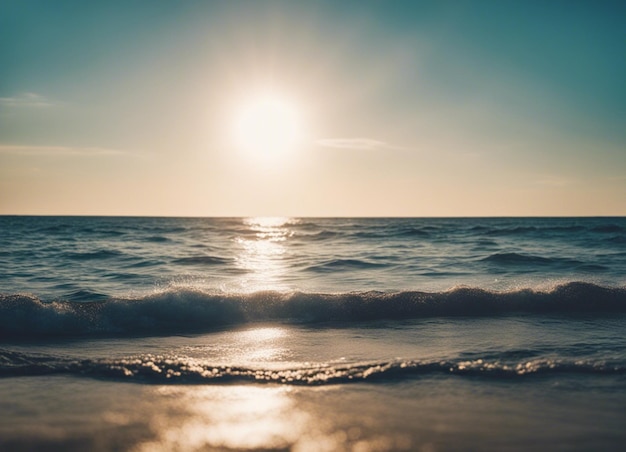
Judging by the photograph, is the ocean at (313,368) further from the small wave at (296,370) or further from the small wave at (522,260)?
the small wave at (522,260)

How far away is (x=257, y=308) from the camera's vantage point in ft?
29.9

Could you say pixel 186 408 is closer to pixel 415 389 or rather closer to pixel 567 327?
pixel 415 389

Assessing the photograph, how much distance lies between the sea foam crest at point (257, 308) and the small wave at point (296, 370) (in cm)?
233

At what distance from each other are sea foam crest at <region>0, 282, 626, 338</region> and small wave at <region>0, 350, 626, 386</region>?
7.63 feet

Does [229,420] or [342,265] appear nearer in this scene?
[229,420]

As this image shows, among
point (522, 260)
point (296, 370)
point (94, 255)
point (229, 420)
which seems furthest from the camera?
point (94, 255)

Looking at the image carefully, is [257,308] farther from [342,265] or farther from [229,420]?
[342,265]

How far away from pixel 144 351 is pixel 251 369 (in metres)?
1.94

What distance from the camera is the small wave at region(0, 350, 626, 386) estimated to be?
5141mm

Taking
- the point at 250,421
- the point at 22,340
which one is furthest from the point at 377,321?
the point at 22,340

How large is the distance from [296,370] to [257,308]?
3.83 metres

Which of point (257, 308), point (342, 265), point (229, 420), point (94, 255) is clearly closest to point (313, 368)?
point (229, 420)

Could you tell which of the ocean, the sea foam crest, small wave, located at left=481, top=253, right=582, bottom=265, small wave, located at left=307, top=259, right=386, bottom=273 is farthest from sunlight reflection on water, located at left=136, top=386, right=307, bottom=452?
small wave, located at left=481, top=253, right=582, bottom=265

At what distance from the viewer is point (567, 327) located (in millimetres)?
7777
